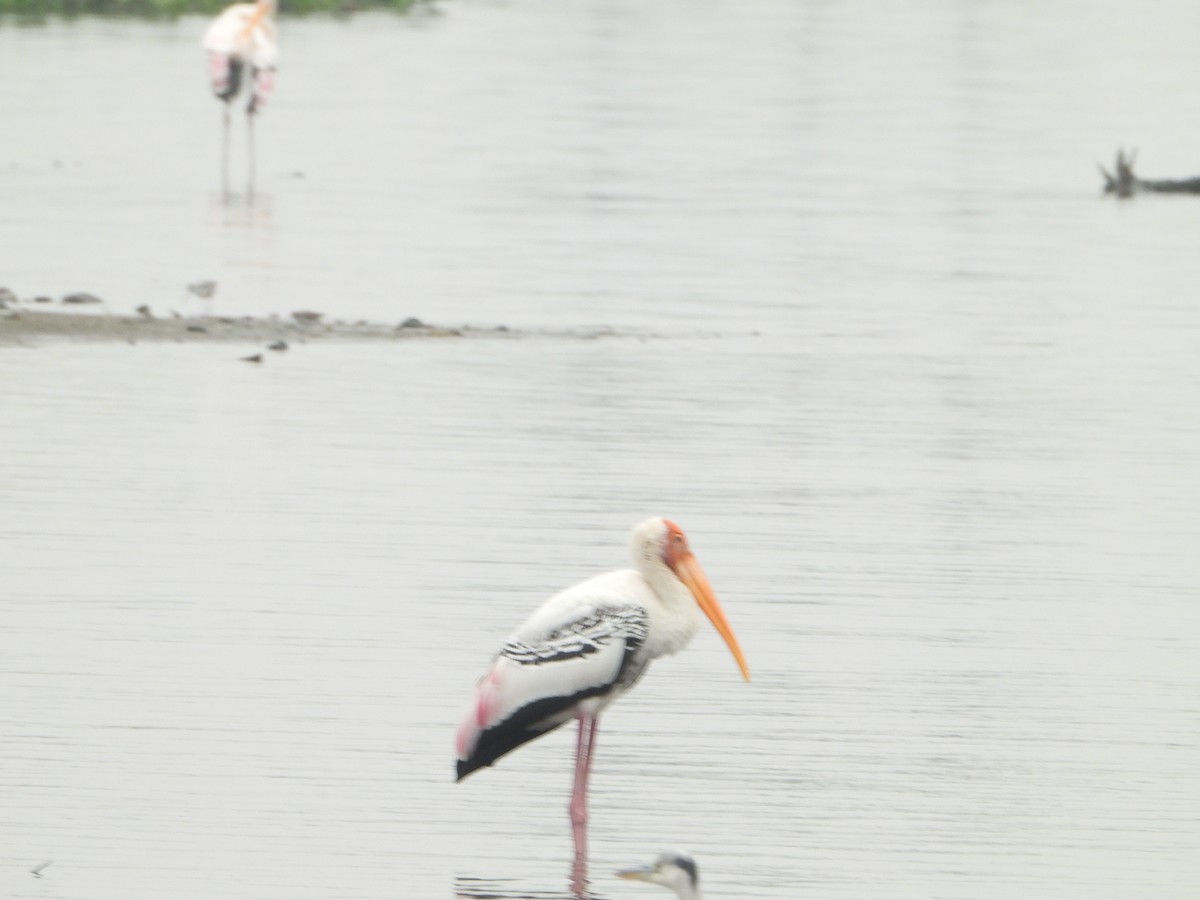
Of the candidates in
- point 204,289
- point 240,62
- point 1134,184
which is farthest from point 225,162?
point 204,289

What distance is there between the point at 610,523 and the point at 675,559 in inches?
145

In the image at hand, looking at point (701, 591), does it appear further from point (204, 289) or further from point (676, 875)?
point (204, 289)

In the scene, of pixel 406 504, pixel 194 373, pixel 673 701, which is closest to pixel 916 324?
pixel 194 373

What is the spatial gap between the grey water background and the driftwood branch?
341mm

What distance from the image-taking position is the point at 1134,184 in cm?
2509

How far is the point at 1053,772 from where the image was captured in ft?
26.5

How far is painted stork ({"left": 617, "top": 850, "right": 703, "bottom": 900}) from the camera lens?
600 centimetres

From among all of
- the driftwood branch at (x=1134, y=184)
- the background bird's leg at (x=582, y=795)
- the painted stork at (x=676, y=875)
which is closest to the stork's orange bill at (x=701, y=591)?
the background bird's leg at (x=582, y=795)

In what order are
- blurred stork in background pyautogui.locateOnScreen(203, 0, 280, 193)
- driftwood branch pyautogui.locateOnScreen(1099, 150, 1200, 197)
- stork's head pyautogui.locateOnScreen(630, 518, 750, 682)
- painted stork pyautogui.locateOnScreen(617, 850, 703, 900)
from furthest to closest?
blurred stork in background pyautogui.locateOnScreen(203, 0, 280, 193) → driftwood branch pyautogui.locateOnScreen(1099, 150, 1200, 197) → stork's head pyautogui.locateOnScreen(630, 518, 750, 682) → painted stork pyautogui.locateOnScreen(617, 850, 703, 900)

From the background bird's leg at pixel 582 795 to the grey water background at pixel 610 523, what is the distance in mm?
61

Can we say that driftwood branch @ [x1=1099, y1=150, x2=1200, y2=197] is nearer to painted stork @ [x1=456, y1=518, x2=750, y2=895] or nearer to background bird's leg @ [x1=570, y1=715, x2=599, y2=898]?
painted stork @ [x1=456, y1=518, x2=750, y2=895]

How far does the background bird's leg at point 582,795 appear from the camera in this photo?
718cm

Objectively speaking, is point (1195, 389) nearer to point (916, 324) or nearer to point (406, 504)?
point (916, 324)

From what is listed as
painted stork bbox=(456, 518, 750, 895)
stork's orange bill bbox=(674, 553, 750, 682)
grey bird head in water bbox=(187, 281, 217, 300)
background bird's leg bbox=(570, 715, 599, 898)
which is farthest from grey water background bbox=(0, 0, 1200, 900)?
stork's orange bill bbox=(674, 553, 750, 682)
